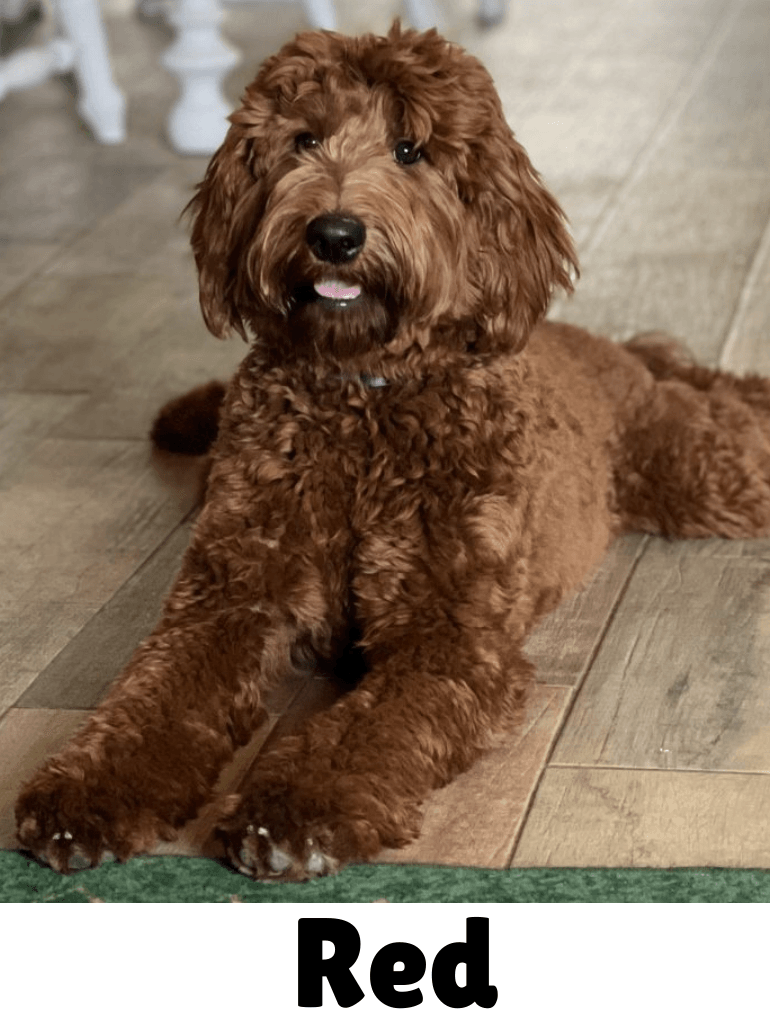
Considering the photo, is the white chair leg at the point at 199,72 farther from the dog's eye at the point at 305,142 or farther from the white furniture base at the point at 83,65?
the dog's eye at the point at 305,142

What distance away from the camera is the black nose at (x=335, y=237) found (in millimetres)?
2133

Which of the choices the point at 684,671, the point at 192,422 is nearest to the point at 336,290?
the point at 684,671

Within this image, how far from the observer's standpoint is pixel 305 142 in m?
2.28

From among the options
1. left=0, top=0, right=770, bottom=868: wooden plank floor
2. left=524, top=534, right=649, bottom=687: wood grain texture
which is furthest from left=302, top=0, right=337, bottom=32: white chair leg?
left=524, top=534, right=649, bottom=687: wood grain texture

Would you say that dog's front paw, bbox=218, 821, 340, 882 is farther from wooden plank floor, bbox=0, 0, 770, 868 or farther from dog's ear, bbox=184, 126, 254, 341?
dog's ear, bbox=184, 126, 254, 341

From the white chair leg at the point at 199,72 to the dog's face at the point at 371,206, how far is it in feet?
10.3

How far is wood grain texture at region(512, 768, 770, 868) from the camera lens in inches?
83.0

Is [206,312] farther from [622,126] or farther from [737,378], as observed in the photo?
[622,126]

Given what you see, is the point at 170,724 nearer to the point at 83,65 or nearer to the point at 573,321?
the point at 573,321

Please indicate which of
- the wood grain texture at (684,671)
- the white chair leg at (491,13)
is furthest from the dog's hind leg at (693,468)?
the white chair leg at (491,13)

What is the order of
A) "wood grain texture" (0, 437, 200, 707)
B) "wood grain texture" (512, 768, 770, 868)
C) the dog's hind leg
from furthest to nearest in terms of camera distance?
the dog's hind leg, "wood grain texture" (0, 437, 200, 707), "wood grain texture" (512, 768, 770, 868)

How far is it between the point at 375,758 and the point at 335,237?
2.11ft

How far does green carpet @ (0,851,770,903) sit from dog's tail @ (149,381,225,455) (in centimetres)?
140


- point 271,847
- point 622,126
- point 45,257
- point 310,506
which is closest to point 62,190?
point 45,257
